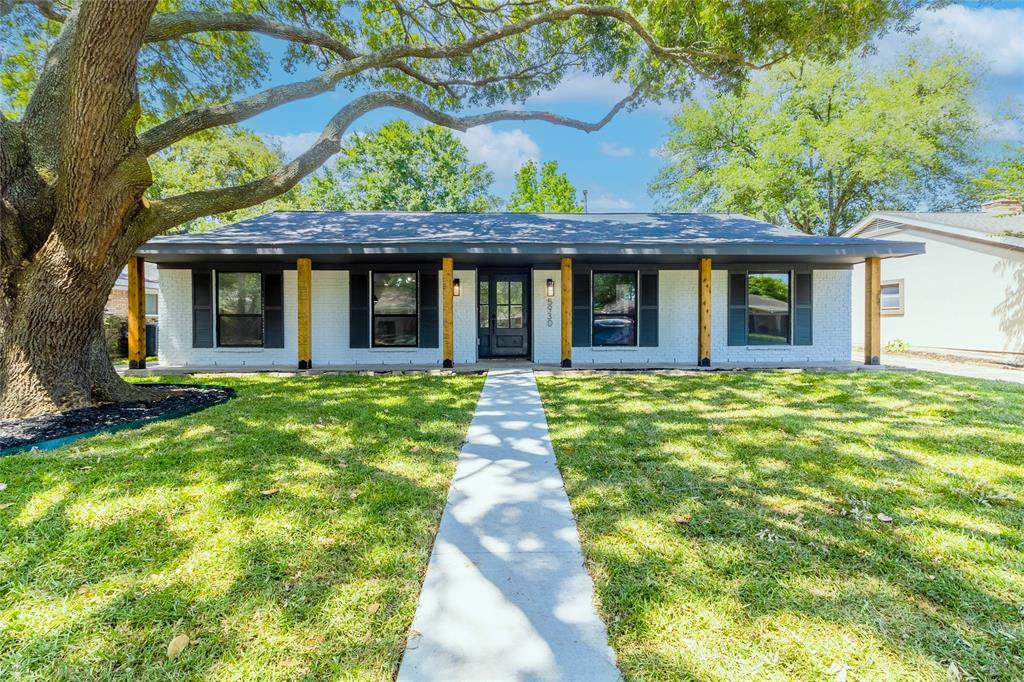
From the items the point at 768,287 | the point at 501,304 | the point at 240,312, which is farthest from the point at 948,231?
the point at 240,312

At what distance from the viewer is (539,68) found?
9.72 m

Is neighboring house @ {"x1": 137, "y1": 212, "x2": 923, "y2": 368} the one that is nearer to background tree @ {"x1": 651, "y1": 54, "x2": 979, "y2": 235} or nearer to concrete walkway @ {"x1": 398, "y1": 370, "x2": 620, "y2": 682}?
concrete walkway @ {"x1": 398, "y1": 370, "x2": 620, "y2": 682}

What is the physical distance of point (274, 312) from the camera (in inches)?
388

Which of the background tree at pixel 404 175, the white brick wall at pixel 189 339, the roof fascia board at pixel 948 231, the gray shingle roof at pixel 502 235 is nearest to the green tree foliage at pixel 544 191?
the background tree at pixel 404 175

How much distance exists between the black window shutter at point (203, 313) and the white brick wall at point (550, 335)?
0.15 m

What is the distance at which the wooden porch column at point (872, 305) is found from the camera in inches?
351

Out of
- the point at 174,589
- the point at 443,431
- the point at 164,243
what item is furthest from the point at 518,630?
the point at 164,243

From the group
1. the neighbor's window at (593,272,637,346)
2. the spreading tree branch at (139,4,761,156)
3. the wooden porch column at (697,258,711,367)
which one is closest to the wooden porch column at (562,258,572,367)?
the neighbor's window at (593,272,637,346)

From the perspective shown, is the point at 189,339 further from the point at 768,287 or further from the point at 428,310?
the point at 768,287

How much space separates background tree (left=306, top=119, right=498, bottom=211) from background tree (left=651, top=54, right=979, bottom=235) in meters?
12.1

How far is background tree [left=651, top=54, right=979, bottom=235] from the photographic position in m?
18.8

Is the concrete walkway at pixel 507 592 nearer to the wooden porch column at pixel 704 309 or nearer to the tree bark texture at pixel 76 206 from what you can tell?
the tree bark texture at pixel 76 206

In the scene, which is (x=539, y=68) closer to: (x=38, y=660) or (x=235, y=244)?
(x=235, y=244)

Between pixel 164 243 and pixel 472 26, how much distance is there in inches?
280
